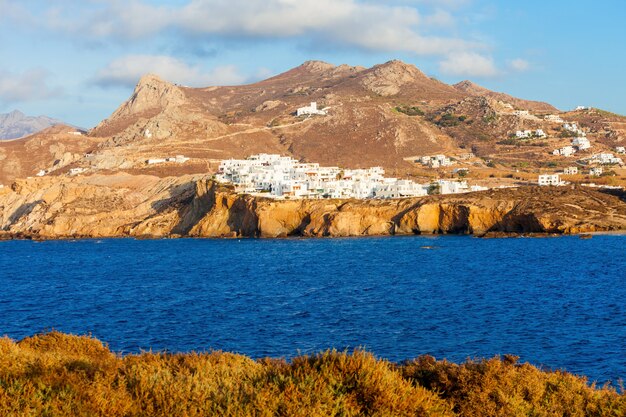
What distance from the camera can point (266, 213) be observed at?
89.8 metres

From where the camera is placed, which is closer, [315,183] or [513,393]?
[513,393]

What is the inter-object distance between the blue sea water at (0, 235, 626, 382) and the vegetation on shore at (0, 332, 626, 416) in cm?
797

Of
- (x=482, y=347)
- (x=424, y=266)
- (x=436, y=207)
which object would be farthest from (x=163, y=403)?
(x=436, y=207)

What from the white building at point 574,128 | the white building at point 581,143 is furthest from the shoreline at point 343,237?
the white building at point 574,128

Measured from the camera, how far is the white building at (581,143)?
14975 centimetres

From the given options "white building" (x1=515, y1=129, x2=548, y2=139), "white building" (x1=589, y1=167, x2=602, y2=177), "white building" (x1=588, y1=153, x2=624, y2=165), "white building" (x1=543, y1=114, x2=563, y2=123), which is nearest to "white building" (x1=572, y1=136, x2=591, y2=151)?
"white building" (x1=515, y1=129, x2=548, y2=139)

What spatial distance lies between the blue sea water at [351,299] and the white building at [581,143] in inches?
3216

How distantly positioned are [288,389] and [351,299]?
3043 centimetres

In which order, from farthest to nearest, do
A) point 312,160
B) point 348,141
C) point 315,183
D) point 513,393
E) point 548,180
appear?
point 348,141
point 312,160
point 548,180
point 315,183
point 513,393

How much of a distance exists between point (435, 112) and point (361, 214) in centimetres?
10991

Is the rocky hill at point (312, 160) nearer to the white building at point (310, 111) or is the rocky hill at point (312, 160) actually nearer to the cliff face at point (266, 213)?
the cliff face at point (266, 213)

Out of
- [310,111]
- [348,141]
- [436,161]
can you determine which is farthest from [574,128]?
[310,111]

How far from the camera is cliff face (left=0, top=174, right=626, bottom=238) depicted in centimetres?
8275

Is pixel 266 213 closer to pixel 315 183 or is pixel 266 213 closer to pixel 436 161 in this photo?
pixel 315 183
